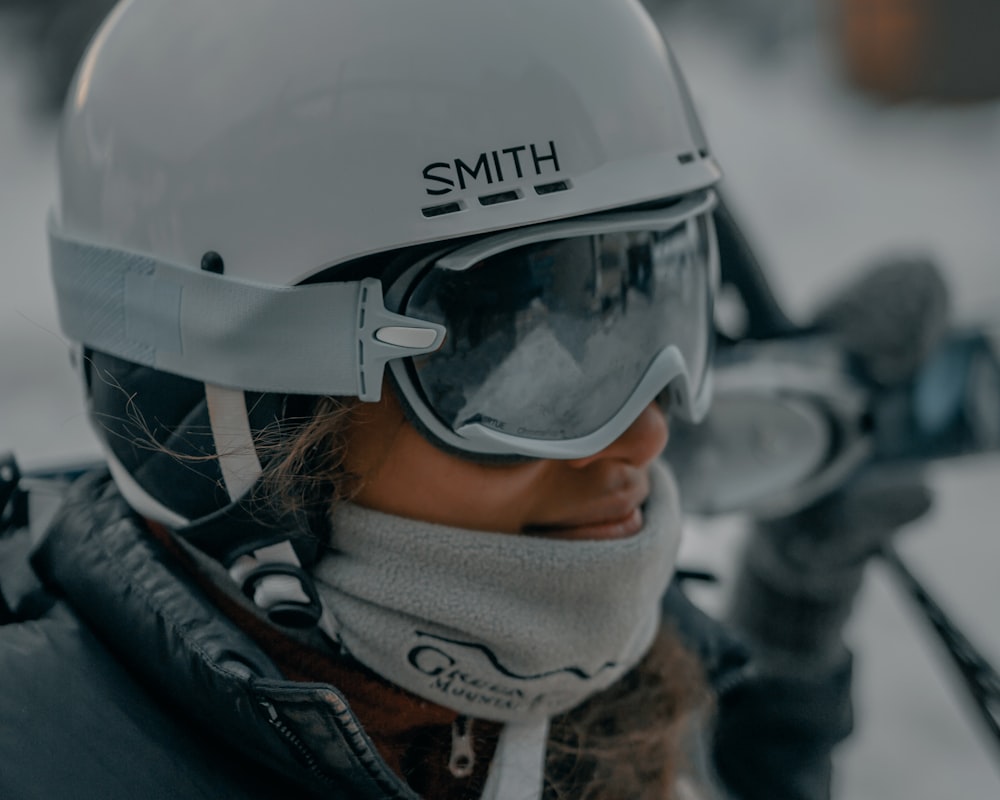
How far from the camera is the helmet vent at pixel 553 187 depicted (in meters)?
1.04

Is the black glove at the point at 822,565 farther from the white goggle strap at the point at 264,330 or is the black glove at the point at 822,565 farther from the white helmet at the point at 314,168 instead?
the white goggle strap at the point at 264,330

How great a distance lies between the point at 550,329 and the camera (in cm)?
108

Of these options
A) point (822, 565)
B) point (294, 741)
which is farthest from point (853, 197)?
point (294, 741)

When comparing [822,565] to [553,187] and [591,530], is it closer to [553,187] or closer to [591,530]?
[591,530]

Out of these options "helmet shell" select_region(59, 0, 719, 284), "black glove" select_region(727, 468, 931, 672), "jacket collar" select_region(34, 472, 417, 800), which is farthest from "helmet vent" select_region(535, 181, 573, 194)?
"black glove" select_region(727, 468, 931, 672)

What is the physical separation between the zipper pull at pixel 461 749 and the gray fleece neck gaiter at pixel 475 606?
0.10 feet

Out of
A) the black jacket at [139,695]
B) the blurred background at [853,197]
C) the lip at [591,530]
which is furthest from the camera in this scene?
the blurred background at [853,197]

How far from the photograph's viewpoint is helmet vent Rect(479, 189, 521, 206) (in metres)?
1.03

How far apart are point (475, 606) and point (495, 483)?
128mm

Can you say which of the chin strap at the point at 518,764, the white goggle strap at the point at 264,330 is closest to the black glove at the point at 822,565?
the chin strap at the point at 518,764

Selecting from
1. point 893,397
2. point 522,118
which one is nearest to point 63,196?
point 522,118

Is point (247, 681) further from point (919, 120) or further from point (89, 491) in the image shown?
point (919, 120)

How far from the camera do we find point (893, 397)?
1952mm

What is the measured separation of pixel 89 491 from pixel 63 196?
1.12 ft
